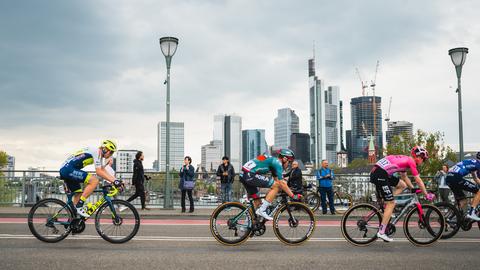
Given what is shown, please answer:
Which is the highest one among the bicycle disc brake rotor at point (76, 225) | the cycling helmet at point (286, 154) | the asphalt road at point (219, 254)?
the cycling helmet at point (286, 154)

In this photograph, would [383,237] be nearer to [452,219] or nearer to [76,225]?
[452,219]

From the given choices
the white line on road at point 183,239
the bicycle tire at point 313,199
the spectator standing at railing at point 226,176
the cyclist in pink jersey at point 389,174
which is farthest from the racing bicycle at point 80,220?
the bicycle tire at point 313,199

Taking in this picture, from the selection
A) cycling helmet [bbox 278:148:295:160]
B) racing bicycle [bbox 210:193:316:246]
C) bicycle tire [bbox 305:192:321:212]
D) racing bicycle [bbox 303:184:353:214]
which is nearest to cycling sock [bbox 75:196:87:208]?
racing bicycle [bbox 210:193:316:246]

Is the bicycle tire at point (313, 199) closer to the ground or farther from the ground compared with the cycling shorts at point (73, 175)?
closer to the ground

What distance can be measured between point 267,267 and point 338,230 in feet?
18.0

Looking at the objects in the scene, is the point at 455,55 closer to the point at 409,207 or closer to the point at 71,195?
the point at 409,207

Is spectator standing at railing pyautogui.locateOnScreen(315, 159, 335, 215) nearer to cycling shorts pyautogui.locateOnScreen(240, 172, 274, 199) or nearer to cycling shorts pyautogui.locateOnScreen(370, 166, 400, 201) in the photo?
cycling shorts pyautogui.locateOnScreen(370, 166, 400, 201)

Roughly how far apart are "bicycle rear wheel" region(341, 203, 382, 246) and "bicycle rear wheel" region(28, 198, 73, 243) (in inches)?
195

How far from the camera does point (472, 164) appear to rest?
34.2 ft

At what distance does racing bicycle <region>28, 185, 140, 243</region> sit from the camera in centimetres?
888

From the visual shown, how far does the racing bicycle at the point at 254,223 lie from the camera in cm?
887

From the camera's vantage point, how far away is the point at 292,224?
9.05 meters

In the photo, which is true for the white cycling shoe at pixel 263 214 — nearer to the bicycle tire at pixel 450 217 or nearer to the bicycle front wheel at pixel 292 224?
the bicycle front wheel at pixel 292 224

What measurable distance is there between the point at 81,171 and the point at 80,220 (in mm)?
882
